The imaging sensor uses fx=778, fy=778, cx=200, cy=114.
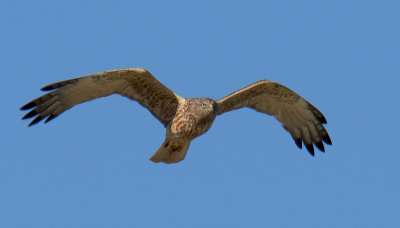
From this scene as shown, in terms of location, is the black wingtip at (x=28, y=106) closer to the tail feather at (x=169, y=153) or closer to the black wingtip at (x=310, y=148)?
the tail feather at (x=169, y=153)

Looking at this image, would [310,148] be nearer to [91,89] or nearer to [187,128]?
[187,128]

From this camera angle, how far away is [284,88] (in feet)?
42.6

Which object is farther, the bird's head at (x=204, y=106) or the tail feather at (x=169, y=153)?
the tail feather at (x=169, y=153)

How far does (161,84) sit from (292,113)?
2686 millimetres

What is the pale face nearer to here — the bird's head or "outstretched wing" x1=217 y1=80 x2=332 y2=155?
the bird's head

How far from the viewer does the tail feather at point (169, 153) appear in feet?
40.5

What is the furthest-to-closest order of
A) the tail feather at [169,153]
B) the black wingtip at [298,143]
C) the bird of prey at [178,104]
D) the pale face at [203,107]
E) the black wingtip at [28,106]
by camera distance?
the black wingtip at [298,143]
the tail feather at [169,153]
the pale face at [203,107]
the bird of prey at [178,104]
the black wingtip at [28,106]

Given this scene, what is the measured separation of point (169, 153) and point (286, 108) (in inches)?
90.9

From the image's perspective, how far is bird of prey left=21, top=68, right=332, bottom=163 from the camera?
11.7 metres

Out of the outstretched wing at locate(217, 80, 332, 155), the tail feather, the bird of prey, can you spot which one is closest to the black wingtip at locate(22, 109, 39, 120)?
the bird of prey

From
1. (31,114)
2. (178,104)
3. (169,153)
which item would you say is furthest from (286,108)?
(31,114)

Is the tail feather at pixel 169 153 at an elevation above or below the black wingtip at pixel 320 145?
below

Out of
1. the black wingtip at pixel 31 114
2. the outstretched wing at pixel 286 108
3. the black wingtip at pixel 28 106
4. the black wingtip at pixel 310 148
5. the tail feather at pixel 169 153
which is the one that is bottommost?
the tail feather at pixel 169 153

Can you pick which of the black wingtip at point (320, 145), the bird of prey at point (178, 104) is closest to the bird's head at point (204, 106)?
the bird of prey at point (178, 104)
